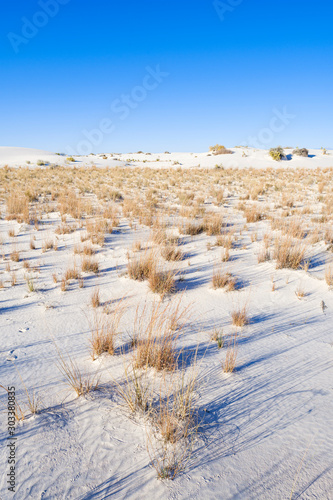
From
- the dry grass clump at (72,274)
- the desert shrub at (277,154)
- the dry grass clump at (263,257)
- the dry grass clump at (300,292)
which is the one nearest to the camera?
the dry grass clump at (300,292)

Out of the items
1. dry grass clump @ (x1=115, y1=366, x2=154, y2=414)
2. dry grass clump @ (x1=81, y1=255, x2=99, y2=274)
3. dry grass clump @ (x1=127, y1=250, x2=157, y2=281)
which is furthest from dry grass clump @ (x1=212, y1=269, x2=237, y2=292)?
dry grass clump @ (x1=115, y1=366, x2=154, y2=414)

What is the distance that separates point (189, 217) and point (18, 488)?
6.87 meters

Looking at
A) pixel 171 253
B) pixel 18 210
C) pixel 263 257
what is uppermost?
pixel 18 210

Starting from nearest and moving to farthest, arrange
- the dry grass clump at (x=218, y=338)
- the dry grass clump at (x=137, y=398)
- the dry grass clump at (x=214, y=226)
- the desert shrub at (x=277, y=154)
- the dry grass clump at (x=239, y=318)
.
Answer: the dry grass clump at (x=137, y=398), the dry grass clump at (x=218, y=338), the dry grass clump at (x=239, y=318), the dry grass clump at (x=214, y=226), the desert shrub at (x=277, y=154)

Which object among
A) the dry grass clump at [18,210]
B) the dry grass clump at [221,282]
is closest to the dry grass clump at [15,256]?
the dry grass clump at [18,210]

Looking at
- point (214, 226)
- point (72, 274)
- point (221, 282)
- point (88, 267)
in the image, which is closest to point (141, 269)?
point (88, 267)

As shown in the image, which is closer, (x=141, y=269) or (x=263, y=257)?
(x=141, y=269)

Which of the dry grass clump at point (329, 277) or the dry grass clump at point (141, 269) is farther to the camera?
the dry grass clump at point (141, 269)

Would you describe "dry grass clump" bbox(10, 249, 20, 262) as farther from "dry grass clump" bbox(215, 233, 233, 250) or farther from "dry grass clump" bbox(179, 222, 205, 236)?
"dry grass clump" bbox(215, 233, 233, 250)

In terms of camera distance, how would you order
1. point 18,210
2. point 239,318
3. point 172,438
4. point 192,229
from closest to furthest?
point 172,438
point 239,318
point 192,229
point 18,210

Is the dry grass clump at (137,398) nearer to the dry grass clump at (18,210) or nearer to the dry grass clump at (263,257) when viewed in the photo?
the dry grass clump at (263,257)

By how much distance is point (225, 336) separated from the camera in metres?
2.96

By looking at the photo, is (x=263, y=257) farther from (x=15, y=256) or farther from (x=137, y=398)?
(x=15, y=256)

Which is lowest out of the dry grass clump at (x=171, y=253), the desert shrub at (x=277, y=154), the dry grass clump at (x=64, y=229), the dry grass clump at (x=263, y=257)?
the dry grass clump at (x=263, y=257)
